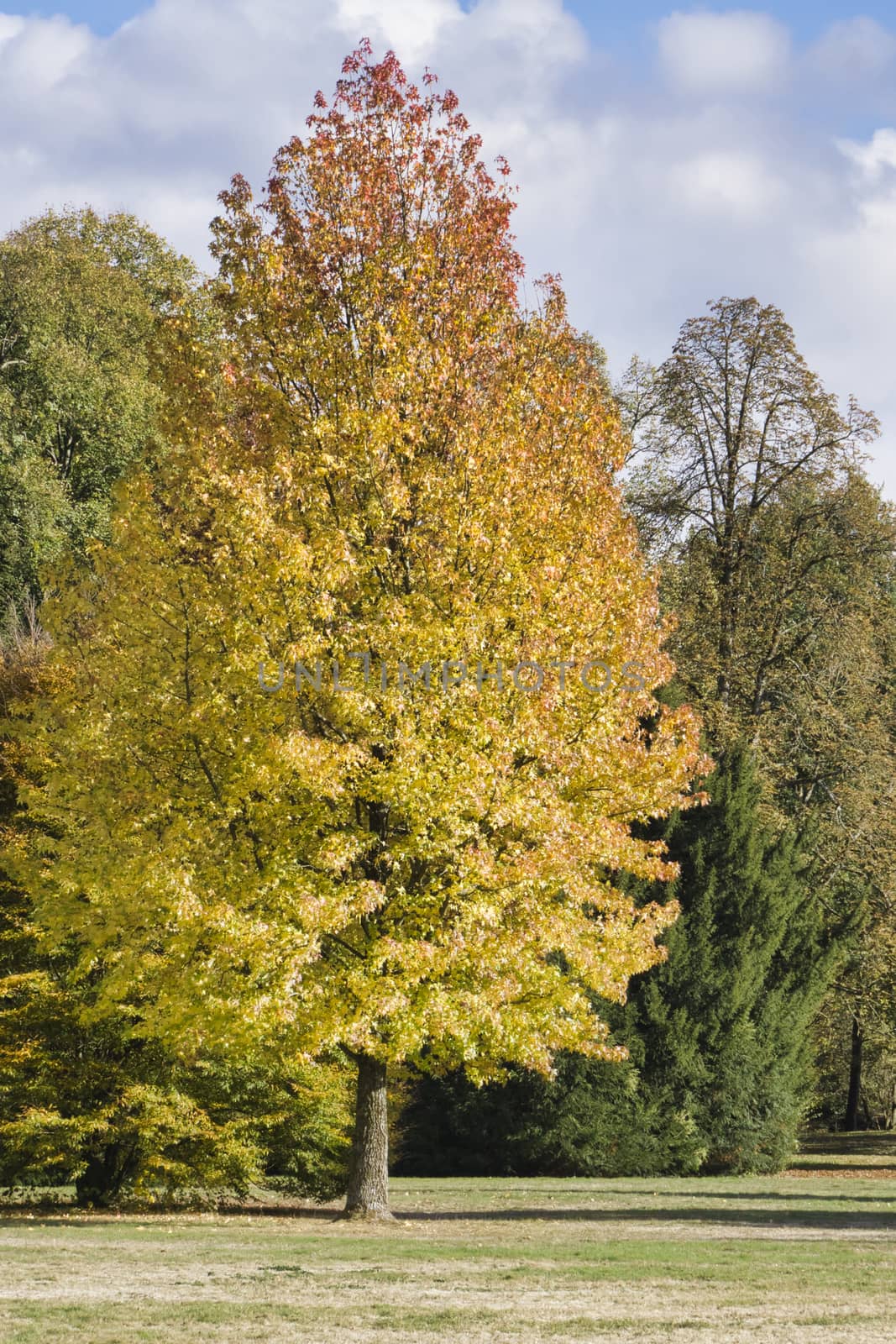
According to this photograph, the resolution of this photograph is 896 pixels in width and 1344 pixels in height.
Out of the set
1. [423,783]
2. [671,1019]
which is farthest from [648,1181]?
[423,783]

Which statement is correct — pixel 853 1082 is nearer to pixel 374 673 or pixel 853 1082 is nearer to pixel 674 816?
pixel 674 816

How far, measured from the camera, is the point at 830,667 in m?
30.3

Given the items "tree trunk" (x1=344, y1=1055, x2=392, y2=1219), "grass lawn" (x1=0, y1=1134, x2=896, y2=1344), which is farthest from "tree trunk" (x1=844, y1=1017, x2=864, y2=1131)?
A: "tree trunk" (x1=344, y1=1055, x2=392, y2=1219)

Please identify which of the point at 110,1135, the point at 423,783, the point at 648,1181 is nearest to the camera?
the point at 423,783

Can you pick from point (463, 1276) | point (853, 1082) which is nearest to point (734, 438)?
point (853, 1082)

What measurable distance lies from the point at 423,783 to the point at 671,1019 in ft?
38.5

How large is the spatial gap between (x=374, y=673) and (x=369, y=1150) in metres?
5.62

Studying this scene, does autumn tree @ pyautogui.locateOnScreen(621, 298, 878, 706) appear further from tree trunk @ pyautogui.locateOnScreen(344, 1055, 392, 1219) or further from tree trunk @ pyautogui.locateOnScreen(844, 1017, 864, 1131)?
tree trunk @ pyautogui.locateOnScreen(344, 1055, 392, 1219)

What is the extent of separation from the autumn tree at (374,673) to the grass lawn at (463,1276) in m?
1.81

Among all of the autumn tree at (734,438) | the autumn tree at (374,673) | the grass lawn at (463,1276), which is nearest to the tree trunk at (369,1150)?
the autumn tree at (374,673)

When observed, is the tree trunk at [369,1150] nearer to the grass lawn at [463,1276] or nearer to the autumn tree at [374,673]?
Answer: the autumn tree at [374,673]

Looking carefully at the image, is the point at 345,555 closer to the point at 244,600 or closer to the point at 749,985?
the point at 244,600

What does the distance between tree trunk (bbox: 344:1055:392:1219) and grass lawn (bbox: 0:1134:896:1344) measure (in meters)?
0.62

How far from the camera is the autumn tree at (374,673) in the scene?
1267 centimetres
